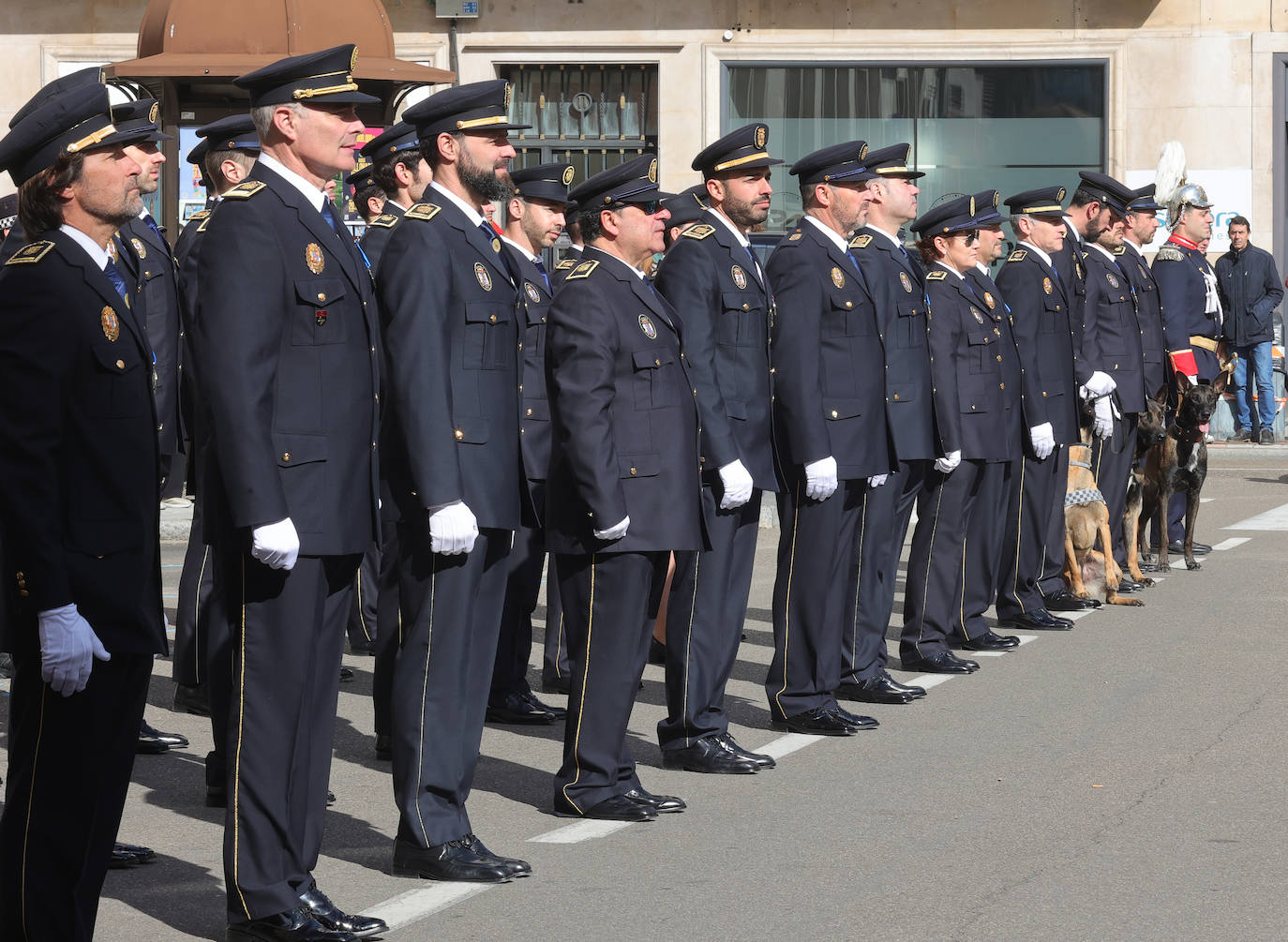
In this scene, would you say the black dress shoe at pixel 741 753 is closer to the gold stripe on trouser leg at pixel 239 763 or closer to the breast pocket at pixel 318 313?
the gold stripe on trouser leg at pixel 239 763

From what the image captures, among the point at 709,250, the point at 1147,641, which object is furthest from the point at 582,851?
the point at 1147,641

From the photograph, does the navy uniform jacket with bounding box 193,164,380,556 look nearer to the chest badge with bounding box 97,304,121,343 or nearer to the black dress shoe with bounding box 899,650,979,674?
the chest badge with bounding box 97,304,121,343

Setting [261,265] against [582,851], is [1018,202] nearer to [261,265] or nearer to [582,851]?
[582,851]

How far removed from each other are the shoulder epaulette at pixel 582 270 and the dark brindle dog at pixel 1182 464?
691 centimetres

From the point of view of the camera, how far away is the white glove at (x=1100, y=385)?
→ 1141 cm

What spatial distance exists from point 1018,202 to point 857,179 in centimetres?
323

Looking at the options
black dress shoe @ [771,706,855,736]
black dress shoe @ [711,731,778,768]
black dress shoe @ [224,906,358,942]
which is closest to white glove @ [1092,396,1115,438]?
black dress shoe @ [771,706,855,736]

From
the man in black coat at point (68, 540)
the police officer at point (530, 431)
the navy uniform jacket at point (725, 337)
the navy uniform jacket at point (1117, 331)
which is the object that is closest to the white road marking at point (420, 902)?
the man in black coat at point (68, 540)

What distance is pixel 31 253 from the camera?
14.8 ft

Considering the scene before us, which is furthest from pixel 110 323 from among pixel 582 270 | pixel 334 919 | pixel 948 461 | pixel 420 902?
pixel 948 461

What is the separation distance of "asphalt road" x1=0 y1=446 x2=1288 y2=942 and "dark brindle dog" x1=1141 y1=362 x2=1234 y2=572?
3.43m

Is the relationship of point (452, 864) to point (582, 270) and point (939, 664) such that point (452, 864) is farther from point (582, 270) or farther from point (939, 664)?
point (939, 664)

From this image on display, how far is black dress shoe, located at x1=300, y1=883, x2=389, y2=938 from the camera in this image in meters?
5.05

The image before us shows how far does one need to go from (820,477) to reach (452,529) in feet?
8.37
